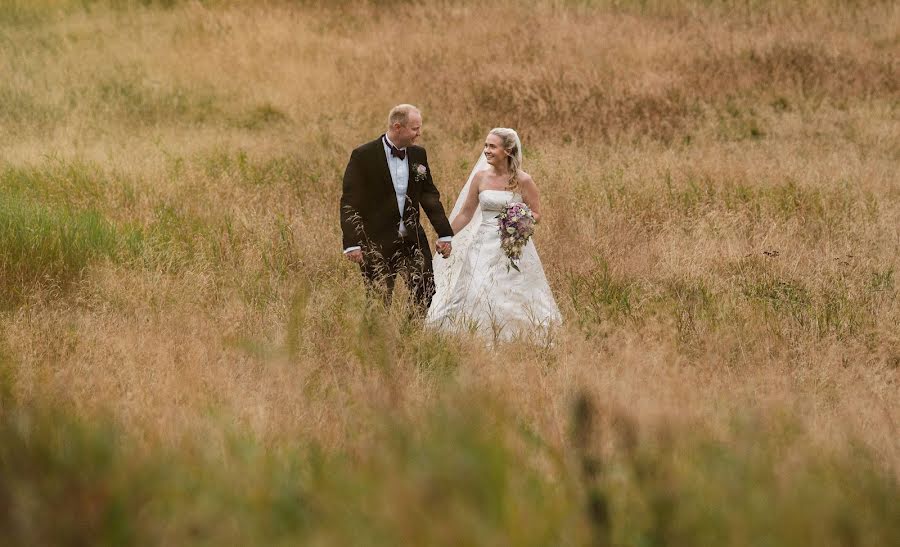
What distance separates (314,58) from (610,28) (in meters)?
6.00

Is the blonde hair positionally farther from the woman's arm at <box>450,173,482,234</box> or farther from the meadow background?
the meadow background

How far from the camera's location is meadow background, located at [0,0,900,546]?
2.42 m

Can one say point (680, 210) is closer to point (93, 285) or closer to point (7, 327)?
point (93, 285)

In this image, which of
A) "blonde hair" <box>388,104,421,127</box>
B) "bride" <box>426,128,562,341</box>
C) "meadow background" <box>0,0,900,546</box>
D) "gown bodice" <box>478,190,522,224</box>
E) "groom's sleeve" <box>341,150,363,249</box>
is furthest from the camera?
"gown bodice" <box>478,190,522,224</box>

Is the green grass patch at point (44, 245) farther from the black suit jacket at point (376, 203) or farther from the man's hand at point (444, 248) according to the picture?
the man's hand at point (444, 248)

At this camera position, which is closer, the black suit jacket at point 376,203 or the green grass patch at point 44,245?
the black suit jacket at point 376,203

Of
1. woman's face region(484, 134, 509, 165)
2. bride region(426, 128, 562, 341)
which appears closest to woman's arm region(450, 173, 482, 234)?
bride region(426, 128, 562, 341)

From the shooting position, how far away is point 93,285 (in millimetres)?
6973

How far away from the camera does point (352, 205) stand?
267 inches

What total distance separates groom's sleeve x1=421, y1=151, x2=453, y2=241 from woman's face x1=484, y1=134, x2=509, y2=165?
1.66 ft

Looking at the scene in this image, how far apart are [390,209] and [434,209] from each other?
36 centimetres

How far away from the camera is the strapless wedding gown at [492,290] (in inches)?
270

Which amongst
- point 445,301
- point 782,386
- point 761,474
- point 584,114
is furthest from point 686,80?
point 761,474

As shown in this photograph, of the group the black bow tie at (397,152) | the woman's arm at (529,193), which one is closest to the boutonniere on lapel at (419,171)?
the black bow tie at (397,152)
